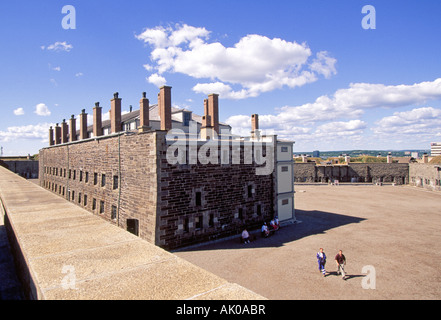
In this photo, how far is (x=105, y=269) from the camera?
5.30 metres

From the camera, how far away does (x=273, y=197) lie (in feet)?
75.9

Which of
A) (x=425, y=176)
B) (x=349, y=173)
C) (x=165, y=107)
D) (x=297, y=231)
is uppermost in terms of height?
(x=165, y=107)

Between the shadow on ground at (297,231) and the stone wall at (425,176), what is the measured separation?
29.4m

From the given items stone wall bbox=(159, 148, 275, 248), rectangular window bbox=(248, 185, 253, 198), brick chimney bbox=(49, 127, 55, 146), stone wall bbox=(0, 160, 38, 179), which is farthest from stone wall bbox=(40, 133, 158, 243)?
stone wall bbox=(0, 160, 38, 179)

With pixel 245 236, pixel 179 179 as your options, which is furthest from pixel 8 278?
pixel 245 236

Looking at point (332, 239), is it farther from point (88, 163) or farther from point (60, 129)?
point (60, 129)

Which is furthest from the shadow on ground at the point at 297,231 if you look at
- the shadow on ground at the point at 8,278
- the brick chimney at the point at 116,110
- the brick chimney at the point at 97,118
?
the brick chimney at the point at 97,118

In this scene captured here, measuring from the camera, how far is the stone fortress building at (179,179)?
1589cm

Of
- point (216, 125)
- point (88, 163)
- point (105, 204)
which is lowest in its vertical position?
point (105, 204)

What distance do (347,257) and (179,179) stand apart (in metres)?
10.9

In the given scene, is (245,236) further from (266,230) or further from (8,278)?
(8,278)
